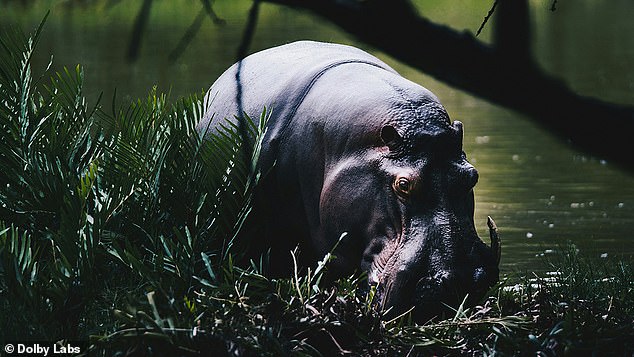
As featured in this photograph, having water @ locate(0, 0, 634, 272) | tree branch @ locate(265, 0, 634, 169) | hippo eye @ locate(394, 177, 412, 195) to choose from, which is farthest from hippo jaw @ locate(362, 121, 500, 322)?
tree branch @ locate(265, 0, 634, 169)

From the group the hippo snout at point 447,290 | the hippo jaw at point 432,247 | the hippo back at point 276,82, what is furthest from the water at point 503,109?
the hippo snout at point 447,290

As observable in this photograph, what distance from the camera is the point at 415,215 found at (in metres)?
4.65

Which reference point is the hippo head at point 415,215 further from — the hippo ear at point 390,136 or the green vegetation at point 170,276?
the green vegetation at point 170,276

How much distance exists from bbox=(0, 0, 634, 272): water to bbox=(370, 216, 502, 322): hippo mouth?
102cm

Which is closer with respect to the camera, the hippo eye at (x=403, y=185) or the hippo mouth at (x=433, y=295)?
the hippo mouth at (x=433, y=295)


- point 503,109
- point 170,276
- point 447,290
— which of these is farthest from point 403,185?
point 503,109

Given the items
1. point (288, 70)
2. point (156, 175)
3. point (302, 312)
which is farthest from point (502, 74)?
point (288, 70)

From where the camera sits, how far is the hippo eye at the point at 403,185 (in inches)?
184

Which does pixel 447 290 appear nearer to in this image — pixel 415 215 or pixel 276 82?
pixel 415 215

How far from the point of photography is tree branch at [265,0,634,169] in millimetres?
1687

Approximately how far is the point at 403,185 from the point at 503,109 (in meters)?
2.75

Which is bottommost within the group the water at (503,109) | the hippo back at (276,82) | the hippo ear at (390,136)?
the water at (503,109)

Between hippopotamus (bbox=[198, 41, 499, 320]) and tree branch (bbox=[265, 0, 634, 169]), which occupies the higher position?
tree branch (bbox=[265, 0, 634, 169])

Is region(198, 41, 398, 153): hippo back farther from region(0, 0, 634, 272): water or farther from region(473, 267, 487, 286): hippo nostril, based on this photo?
region(473, 267, 487, 286): hippo nostril
